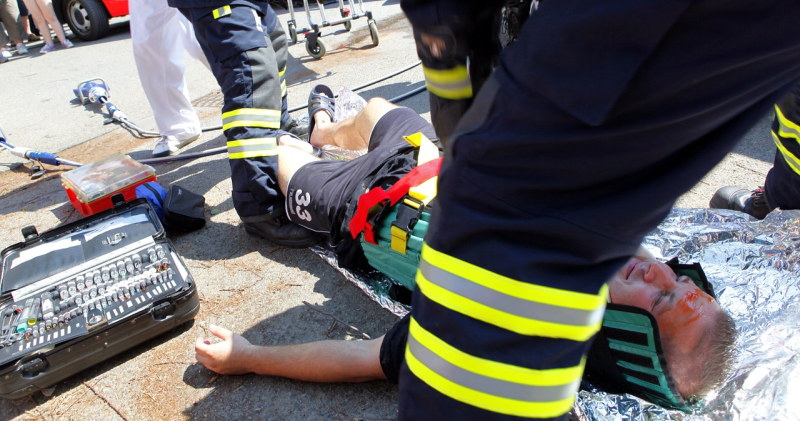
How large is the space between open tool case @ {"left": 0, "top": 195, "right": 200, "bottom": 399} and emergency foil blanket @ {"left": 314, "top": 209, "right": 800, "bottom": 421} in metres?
0.64

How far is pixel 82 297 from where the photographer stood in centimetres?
174

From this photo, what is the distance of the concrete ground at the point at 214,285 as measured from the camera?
1.58 metres

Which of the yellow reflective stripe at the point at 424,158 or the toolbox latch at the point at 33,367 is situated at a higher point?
the yellow reflective stripe at the point at 424,158

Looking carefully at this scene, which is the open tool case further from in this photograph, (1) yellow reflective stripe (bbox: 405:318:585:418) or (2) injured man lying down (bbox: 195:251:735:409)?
(1) yellow reflective stripe (bbox: 405:318:585:418)

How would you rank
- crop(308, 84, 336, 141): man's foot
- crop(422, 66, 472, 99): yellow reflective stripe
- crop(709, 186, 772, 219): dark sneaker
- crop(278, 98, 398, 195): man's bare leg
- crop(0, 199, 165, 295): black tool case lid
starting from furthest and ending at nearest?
crop(308, 84, 336, 141): man's foot → crop(278, 98, 398, 195): man's bare leg → crop(709, 186, 772, 219): dark sneaker → crop(0, 199, 165, 295): black tool case lid → crop(422, 66, 472, 99): yellow reflective stripe

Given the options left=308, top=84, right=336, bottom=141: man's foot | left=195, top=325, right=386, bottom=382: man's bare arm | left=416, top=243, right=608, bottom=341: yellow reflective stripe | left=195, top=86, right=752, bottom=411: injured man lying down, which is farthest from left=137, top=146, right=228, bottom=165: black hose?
left=416, top=243, right=608, bottom=341: yellow reflective stripe

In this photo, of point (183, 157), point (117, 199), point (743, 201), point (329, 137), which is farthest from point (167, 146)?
point (743, 201)

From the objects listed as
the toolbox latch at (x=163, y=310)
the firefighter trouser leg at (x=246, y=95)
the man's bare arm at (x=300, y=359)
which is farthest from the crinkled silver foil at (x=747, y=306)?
the firefighter trouser leg at (x=246, y=95)

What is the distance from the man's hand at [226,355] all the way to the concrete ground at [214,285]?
5 cm

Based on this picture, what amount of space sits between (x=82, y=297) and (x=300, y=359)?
2.44 feet

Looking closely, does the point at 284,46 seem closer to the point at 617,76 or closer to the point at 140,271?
the point at 140,271

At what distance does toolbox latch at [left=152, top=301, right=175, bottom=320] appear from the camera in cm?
173

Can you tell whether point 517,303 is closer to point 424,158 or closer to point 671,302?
point 671,302

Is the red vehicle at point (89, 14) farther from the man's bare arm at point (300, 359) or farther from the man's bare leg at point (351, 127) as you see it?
the man's bare arm at point (300, 359)
